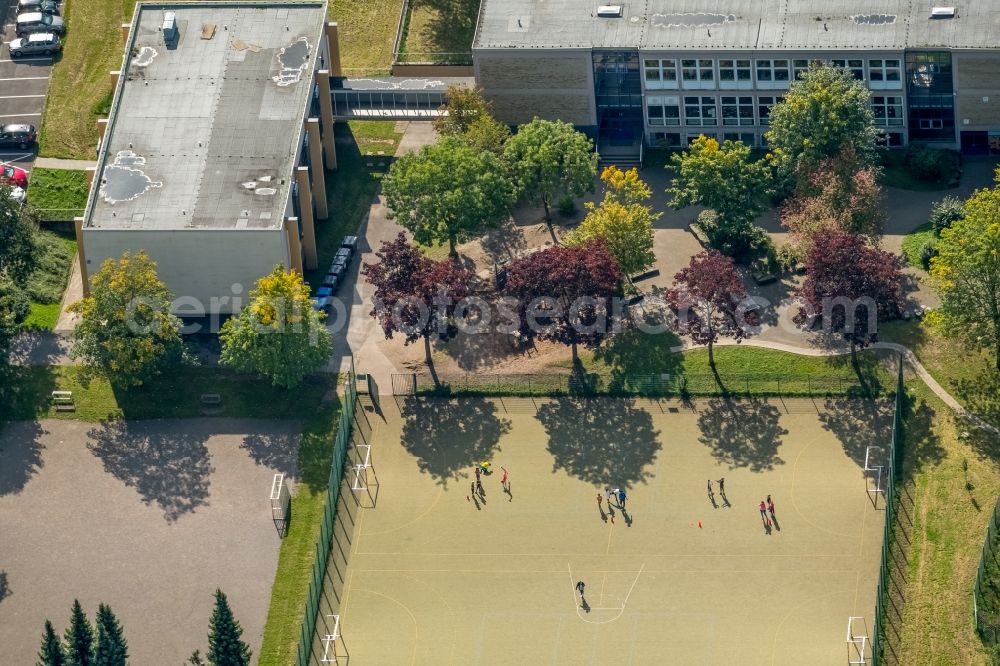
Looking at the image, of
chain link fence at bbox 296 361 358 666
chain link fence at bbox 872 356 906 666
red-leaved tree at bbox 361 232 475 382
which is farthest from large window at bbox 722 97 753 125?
chain link fence at bbox 296 361 358 666

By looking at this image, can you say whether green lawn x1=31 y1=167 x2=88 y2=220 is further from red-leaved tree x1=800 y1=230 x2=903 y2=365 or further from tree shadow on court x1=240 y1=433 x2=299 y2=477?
red-leaved tree x1=800 y1=230 x2=903 y2=365

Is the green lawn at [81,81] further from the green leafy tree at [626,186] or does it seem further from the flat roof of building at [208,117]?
the green leafy tree at [626,186]

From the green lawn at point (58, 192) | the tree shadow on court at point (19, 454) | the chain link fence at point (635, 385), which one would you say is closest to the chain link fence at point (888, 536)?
the chain link fence at point (635, 385)

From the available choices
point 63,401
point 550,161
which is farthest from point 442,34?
point 63,401

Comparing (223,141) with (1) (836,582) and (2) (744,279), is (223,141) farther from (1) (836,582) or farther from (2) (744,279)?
(1) (836,582)

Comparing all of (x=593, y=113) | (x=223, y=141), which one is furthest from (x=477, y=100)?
(x=223, y=141)
